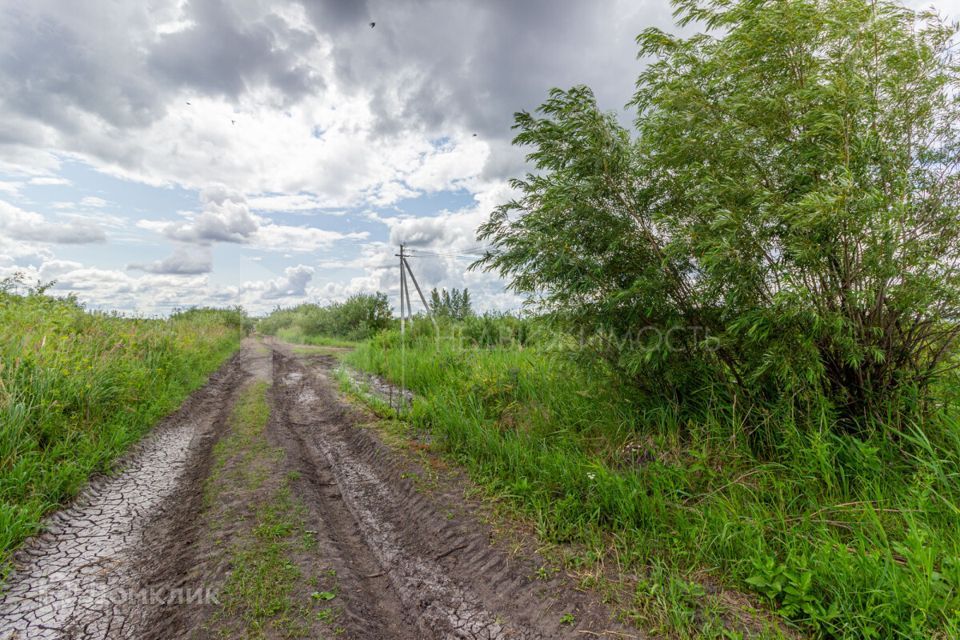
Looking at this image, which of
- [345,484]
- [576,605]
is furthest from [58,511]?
[576,605]

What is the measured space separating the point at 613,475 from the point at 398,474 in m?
2.18

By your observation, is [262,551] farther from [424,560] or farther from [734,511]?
[734,511]

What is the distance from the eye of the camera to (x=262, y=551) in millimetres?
2795

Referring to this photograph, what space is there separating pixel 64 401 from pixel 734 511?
697 cm

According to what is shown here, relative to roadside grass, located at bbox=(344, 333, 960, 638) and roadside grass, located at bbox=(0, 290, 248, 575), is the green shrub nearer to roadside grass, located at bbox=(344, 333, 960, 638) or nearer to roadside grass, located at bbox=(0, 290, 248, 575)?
roadside grass, located at bbox=(0, 290, 248, 575)

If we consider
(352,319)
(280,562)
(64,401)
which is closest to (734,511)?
(280,562)

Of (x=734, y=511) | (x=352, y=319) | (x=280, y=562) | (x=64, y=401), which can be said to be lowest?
(x=280, y=562)

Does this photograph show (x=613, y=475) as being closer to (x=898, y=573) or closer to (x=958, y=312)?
(x=898, y=573)

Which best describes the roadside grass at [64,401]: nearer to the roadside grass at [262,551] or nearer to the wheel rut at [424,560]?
the roadside grass at [262,551]

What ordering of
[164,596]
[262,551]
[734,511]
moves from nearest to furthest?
[164,596]
[734,511]
[262,551]

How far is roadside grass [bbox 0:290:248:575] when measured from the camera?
352cm

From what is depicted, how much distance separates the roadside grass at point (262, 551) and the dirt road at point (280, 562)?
0.4 inches

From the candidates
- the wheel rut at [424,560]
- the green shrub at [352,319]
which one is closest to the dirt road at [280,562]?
the wheel rut at [424,560]

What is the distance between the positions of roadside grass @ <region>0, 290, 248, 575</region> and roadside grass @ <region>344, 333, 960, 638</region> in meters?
3.74
